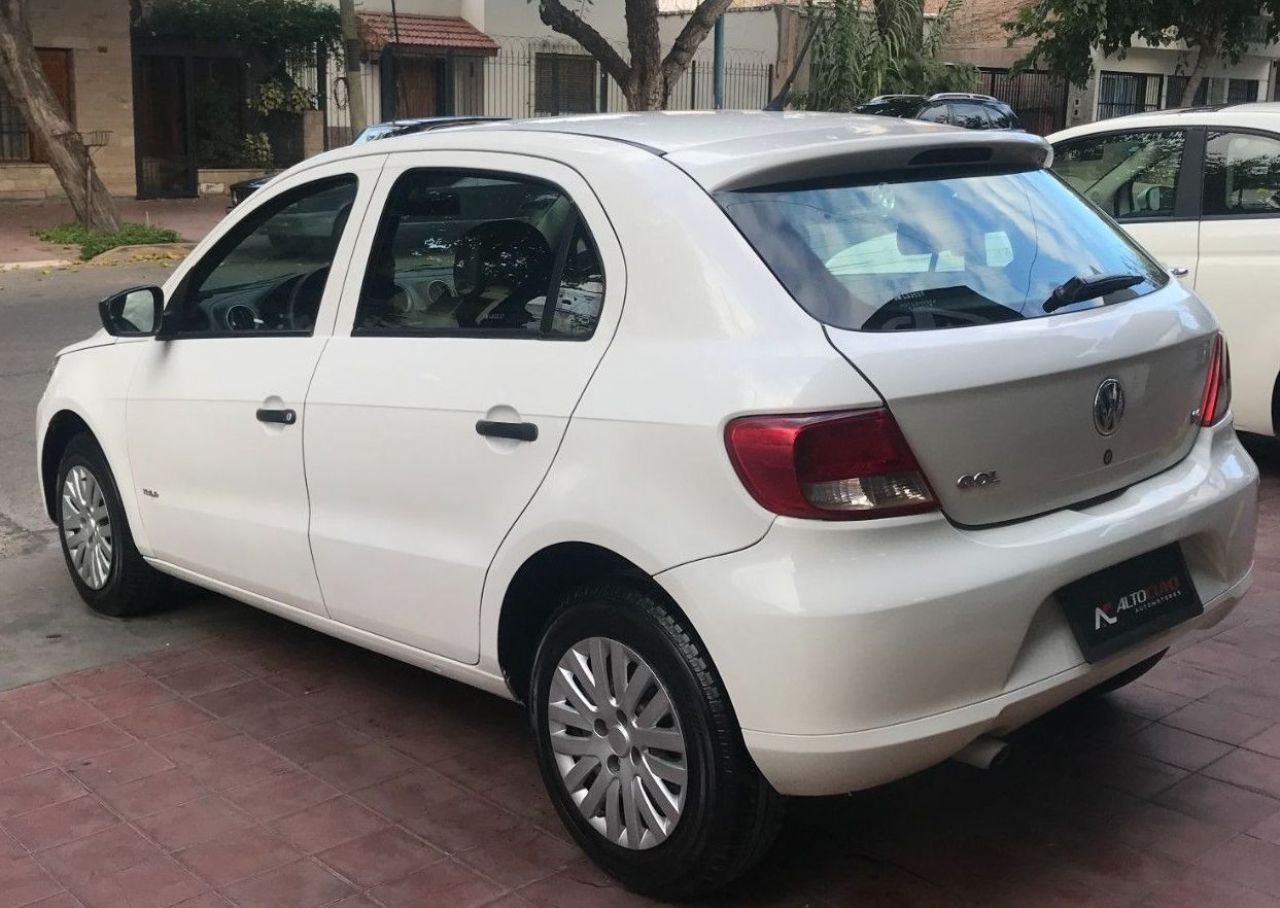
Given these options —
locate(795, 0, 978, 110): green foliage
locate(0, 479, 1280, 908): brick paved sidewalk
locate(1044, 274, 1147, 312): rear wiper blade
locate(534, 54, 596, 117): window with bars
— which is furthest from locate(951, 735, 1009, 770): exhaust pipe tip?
locate(534, 54, 596, 117): window with bars

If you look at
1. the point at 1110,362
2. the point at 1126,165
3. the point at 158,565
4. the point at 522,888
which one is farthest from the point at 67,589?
the point at 1126,165

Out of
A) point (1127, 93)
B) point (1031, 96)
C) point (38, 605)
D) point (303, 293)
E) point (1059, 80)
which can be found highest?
Answer: point (1059, 80)

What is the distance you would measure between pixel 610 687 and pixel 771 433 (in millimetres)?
775

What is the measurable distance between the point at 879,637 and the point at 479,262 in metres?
1.58

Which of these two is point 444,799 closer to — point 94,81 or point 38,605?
point 38,605

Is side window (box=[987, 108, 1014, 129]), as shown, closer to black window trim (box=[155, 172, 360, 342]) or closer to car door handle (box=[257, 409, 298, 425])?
black window trim (box=[155, 172, 360, 342])

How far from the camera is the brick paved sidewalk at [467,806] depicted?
3467mm

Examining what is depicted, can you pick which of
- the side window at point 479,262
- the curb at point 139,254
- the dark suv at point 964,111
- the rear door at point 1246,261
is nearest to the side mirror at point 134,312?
the side window at point 479,262

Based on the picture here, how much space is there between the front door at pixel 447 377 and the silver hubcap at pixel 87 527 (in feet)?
4.96

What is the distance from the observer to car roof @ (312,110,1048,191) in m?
3.42

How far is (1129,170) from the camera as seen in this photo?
25.6ft

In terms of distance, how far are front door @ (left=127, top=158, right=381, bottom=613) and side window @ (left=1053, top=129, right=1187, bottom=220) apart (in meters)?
4.46

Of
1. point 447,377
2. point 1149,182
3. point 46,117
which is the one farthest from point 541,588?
point 46,117

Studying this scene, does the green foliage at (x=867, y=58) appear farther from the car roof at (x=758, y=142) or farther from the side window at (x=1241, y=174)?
the car roof at (x=758, y=142)
